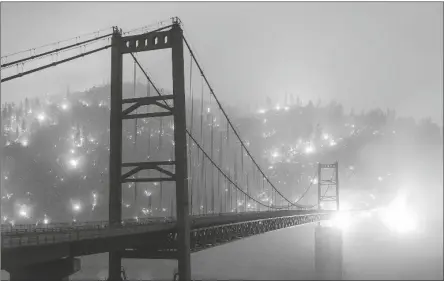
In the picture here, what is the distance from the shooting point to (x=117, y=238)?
845 inches

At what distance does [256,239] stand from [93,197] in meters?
59.5

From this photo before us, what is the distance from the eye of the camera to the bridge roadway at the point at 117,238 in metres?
14.9

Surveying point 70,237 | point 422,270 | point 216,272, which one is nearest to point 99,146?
point 216,272

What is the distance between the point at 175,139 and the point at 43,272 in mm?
11806

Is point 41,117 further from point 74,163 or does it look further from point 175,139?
point 175,139

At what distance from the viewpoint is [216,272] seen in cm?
9262

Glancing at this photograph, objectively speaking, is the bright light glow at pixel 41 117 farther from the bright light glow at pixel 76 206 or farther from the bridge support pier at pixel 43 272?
the bridge support pier at pixel 43 272

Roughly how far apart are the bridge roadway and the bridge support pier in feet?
1.29

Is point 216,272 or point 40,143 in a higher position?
point 40,143

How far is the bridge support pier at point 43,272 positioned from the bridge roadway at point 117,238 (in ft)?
1.29

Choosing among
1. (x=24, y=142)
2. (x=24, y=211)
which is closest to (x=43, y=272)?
(x=24, y=211)

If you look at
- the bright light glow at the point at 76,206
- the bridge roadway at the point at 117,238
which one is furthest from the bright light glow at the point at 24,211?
the bridge roadway at the point at 117,238

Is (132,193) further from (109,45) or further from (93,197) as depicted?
(109,45)

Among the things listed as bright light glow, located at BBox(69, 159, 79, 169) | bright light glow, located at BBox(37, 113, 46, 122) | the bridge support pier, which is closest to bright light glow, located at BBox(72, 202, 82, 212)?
bright light glow, located at BBox(69, 159, 79, 169)
